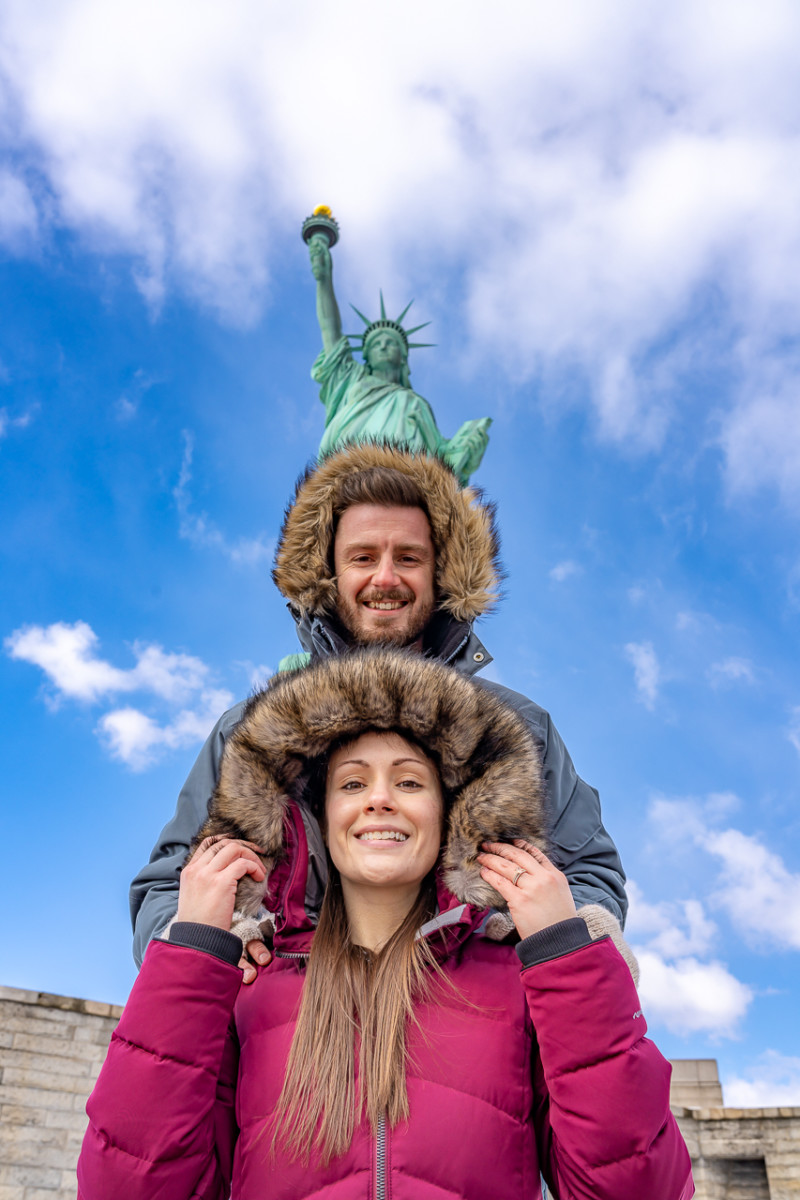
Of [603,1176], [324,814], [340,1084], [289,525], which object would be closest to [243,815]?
[324,814]

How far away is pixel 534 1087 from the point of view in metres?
1.85

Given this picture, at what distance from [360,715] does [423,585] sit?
35.3 inches

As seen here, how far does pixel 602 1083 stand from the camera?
1.62 m

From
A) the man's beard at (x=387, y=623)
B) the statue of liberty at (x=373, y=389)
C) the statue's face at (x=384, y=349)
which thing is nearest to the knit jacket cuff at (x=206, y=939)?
the man's beard at (x=387, y=623)

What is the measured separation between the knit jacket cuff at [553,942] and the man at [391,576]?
817mm

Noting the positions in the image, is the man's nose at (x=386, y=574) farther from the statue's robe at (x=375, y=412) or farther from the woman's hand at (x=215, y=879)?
the statue's robe at (x=375, y=412)

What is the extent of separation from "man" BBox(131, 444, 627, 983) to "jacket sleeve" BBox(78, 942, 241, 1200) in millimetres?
834

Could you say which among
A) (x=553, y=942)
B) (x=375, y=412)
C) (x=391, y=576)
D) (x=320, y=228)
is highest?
(x=320, y=228)

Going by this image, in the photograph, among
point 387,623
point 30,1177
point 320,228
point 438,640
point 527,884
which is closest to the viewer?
point 527,884

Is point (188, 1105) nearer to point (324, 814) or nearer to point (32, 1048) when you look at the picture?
point (324, 814)

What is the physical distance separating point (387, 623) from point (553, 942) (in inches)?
51.7

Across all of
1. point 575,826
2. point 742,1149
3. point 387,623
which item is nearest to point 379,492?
point 387,623

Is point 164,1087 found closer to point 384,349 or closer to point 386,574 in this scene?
point 386,574

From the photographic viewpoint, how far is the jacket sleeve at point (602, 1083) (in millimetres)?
1601
